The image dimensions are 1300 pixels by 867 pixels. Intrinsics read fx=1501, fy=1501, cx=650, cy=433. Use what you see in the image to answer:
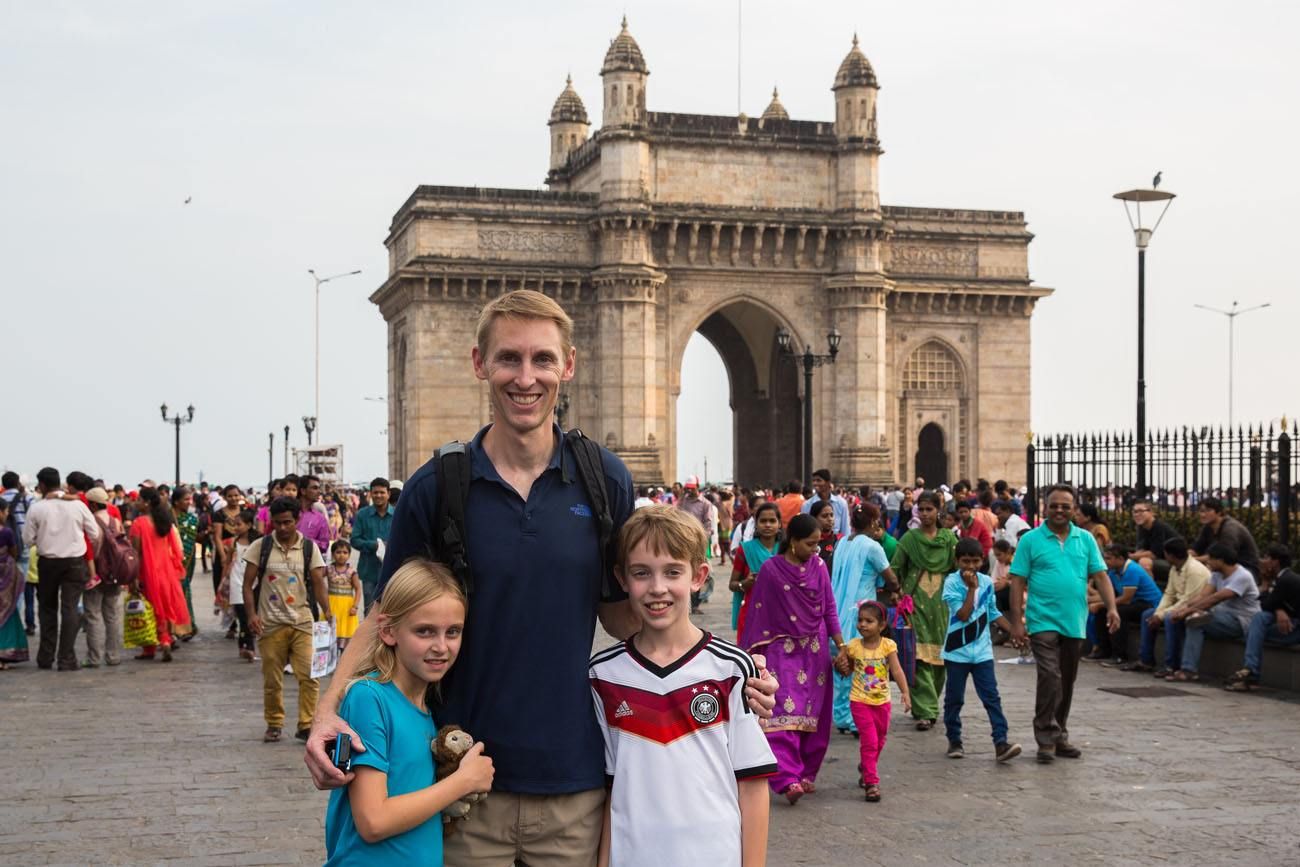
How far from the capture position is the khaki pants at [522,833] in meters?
3.64

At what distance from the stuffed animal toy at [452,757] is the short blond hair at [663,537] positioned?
1.89 feet

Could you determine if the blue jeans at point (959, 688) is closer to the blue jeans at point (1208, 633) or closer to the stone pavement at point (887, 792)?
the stone pavement at point (887, 792)

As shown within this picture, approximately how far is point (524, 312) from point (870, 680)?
18.7 ft

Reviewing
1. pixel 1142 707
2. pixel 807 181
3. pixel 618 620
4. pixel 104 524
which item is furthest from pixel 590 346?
pixel 618 620

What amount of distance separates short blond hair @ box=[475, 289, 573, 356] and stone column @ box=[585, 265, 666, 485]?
38007 mm

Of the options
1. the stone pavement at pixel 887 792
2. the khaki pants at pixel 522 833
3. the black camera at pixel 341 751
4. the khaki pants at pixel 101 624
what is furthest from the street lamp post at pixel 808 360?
the black camera at pixel 341 751

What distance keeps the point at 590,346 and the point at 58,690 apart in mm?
30311

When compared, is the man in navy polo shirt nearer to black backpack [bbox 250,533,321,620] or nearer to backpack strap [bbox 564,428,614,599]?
backpack strap [bbox 564,428,614,599]

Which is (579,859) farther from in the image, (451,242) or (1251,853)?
(451,242)

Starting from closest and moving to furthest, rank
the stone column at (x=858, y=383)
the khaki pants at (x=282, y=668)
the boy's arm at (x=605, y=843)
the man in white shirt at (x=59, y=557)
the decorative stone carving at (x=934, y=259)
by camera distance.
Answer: the boy's arm at (x=605, y=843) < the khaki pants at (x=282, y=668) < the man in white shirt at (x=59, y=557) < the stone column at (x=858, y=383) < the decorative stone carving at (x=934, y=259)

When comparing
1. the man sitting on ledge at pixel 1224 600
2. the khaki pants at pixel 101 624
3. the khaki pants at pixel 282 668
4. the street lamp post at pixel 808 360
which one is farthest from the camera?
the street lamp post at pixel 808 360

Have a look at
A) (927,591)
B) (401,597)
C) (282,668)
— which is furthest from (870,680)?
(401,597)

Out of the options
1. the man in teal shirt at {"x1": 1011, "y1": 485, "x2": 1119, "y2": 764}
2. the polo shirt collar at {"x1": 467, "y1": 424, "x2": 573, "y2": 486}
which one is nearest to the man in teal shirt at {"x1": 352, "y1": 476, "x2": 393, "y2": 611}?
the man in teal shirt at {"x1": 1011, "y1": 485, "x2": 1119, "y2": 764}

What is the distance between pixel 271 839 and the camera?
7.52 m
